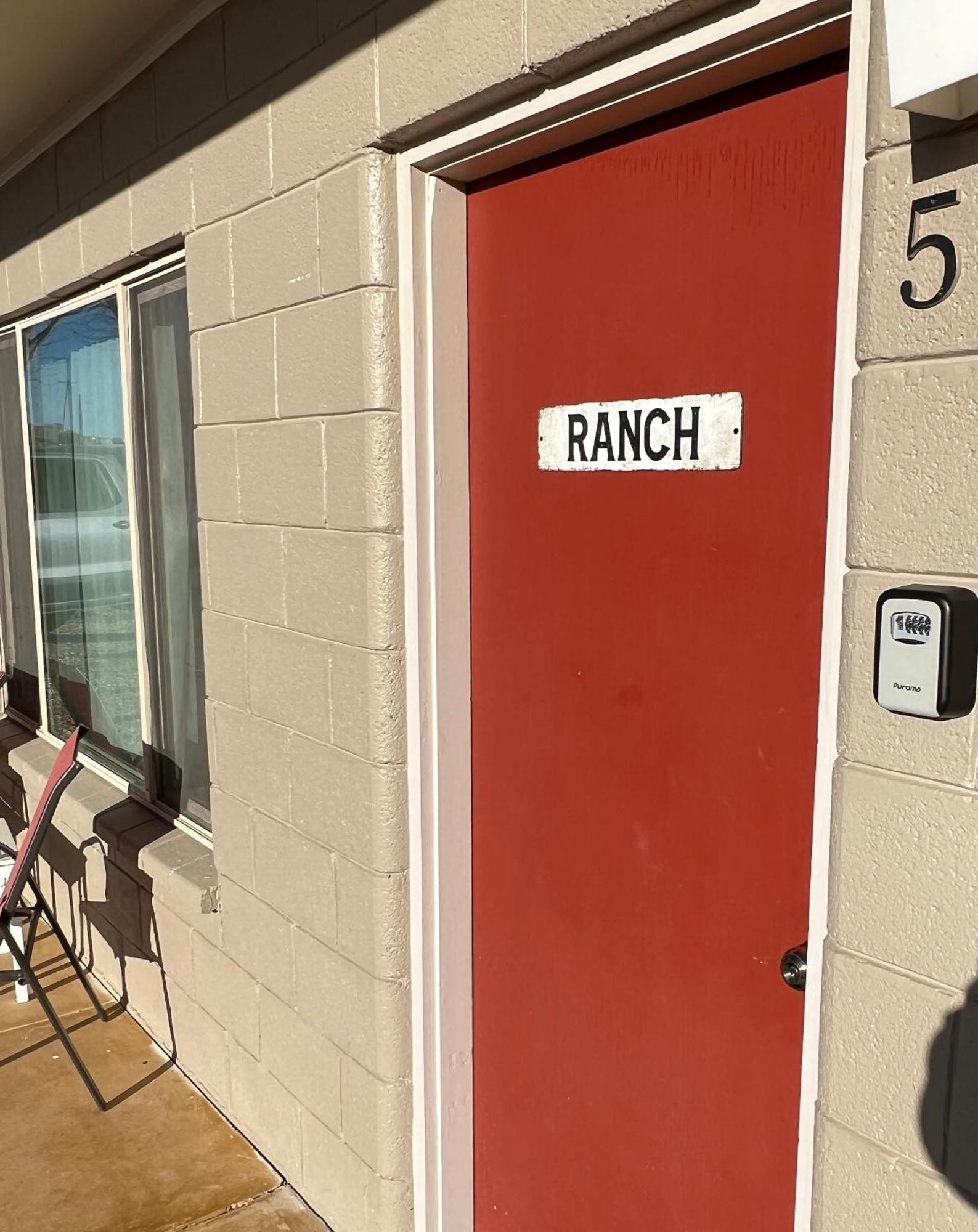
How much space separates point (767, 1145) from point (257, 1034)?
5.14 feet

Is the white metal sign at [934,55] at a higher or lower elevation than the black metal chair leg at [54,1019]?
higher

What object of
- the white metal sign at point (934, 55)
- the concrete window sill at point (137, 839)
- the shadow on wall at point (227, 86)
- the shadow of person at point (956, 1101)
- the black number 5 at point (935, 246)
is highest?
the shadow on wall at point (227, 86)

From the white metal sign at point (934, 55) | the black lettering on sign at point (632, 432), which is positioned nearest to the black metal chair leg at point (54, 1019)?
the black lettering on sign at point (632, 432)

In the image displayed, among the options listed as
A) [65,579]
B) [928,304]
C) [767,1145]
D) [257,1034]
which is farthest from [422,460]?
[65,579]

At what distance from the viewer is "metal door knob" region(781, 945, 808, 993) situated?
5.27 feet

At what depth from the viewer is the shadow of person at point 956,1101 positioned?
126cm

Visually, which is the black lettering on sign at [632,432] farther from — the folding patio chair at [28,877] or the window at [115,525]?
the folding patio chair at [28,877]

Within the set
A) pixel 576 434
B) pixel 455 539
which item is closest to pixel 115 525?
pixel 455 539

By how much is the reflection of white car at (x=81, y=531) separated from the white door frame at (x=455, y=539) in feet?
5.79

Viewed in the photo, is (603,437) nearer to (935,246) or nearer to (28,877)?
(935,246)

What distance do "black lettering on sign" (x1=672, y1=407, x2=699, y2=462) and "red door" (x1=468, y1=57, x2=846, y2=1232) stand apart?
4cm

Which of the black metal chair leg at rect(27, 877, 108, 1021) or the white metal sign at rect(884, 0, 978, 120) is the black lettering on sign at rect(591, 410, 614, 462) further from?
the black metal chair leg at rect(27, 877, 108, 1021)

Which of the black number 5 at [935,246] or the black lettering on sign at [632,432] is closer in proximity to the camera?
the black number 5 at [935,246]

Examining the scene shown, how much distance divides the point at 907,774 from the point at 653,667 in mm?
565
